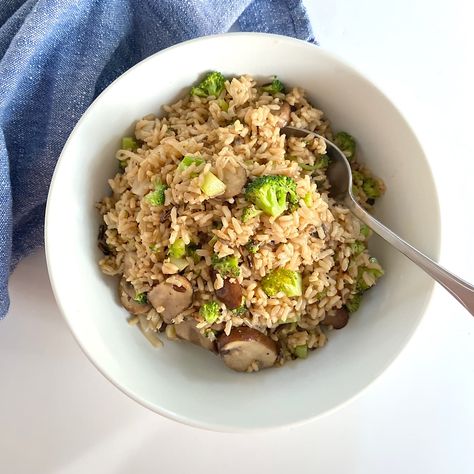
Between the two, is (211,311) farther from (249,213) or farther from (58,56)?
(58,56)

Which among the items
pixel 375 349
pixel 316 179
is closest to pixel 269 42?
pixel 316 179

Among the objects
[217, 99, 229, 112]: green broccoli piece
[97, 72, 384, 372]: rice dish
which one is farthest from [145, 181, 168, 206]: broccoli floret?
[217, 99, 229, 112]: green broccoli piece

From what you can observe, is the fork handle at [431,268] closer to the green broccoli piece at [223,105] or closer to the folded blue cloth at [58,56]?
the green broccoli piece at [223,105]

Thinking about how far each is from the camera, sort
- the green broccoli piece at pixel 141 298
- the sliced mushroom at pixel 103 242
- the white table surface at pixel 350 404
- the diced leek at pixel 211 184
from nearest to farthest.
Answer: the diced leek at pixel 211 184, the green broccoli piece at pixel 141 298, the sliced mushroom at pixel 103 242, the white table surface at pixel 350 404

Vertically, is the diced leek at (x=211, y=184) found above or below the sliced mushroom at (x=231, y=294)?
above

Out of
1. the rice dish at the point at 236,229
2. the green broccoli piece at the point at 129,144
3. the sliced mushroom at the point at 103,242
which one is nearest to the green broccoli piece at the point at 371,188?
the rice dish at the point at 236,229
